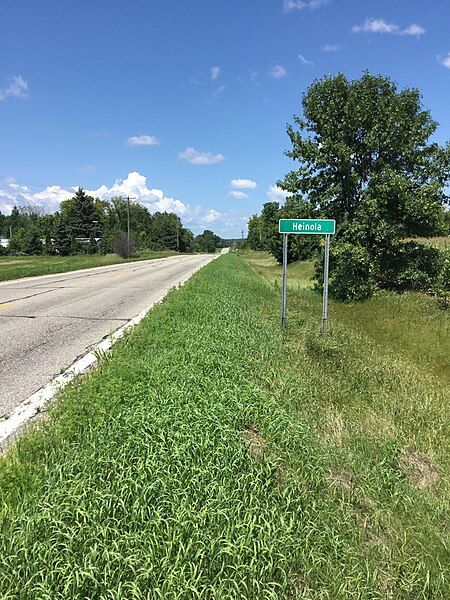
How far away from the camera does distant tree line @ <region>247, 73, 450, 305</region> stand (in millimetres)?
13609

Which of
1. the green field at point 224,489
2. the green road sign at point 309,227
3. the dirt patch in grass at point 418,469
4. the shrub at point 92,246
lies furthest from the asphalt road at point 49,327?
the shrub at point 92,246

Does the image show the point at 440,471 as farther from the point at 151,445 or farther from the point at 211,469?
the point at 151,445

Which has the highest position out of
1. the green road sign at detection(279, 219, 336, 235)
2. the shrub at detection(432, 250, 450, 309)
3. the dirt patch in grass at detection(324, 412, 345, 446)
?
the green road sign at detection(279, 219, 336, 235)

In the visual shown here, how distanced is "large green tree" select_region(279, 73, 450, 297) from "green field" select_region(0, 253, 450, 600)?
985cm

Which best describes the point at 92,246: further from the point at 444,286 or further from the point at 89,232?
the point at 444,286

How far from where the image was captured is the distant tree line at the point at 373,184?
1361 cm

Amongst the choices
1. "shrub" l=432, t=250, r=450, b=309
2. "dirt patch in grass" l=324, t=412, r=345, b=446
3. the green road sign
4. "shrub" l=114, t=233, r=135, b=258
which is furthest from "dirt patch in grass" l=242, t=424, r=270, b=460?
"shrub" l=114, t=233, r=135, b=258

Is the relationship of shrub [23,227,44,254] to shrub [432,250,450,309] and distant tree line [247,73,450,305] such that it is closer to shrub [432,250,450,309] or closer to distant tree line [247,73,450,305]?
distant tree line [247,73,450,305]

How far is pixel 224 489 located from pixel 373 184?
13.6 meters

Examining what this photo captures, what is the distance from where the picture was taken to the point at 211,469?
8.87ft

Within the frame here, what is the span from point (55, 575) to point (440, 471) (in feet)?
→ 10.5

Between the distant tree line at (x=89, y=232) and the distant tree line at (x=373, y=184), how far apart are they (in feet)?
137

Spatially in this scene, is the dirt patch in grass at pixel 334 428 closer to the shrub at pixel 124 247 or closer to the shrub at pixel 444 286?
the shrub at pixel 444 286

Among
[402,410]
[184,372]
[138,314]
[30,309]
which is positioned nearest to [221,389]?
A: [184,372]
